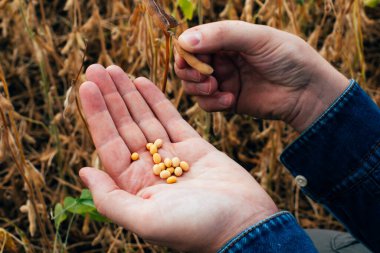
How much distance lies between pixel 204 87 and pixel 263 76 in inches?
6.6

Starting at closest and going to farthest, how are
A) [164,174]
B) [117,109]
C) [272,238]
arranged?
[272,238] < [164,174] < [117,109]

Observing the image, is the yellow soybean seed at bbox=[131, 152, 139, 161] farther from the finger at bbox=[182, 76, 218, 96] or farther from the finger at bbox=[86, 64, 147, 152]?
the finger at bbox=[182, 76, 218, 96]

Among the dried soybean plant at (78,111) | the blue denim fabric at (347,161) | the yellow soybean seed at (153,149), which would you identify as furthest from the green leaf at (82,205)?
the blue denim fabric at (347,161)

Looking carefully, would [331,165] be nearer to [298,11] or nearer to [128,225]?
[128,225]

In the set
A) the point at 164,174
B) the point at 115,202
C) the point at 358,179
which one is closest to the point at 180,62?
the point at 164,174

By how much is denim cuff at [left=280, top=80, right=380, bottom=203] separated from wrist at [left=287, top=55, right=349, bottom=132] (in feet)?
0.12

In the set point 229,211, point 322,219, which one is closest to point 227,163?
point 229,211

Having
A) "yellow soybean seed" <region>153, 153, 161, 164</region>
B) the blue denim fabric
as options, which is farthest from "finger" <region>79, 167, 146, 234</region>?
the blue denim fabric

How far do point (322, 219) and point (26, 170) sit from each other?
109 centimetres

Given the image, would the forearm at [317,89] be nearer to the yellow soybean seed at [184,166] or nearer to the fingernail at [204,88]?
the fingernail at [204,88]

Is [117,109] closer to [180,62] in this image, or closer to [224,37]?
[180,62]

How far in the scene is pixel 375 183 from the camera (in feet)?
3.65

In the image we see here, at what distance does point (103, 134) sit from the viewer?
105 centimetres

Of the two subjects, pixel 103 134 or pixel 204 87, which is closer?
pixel 103 134
